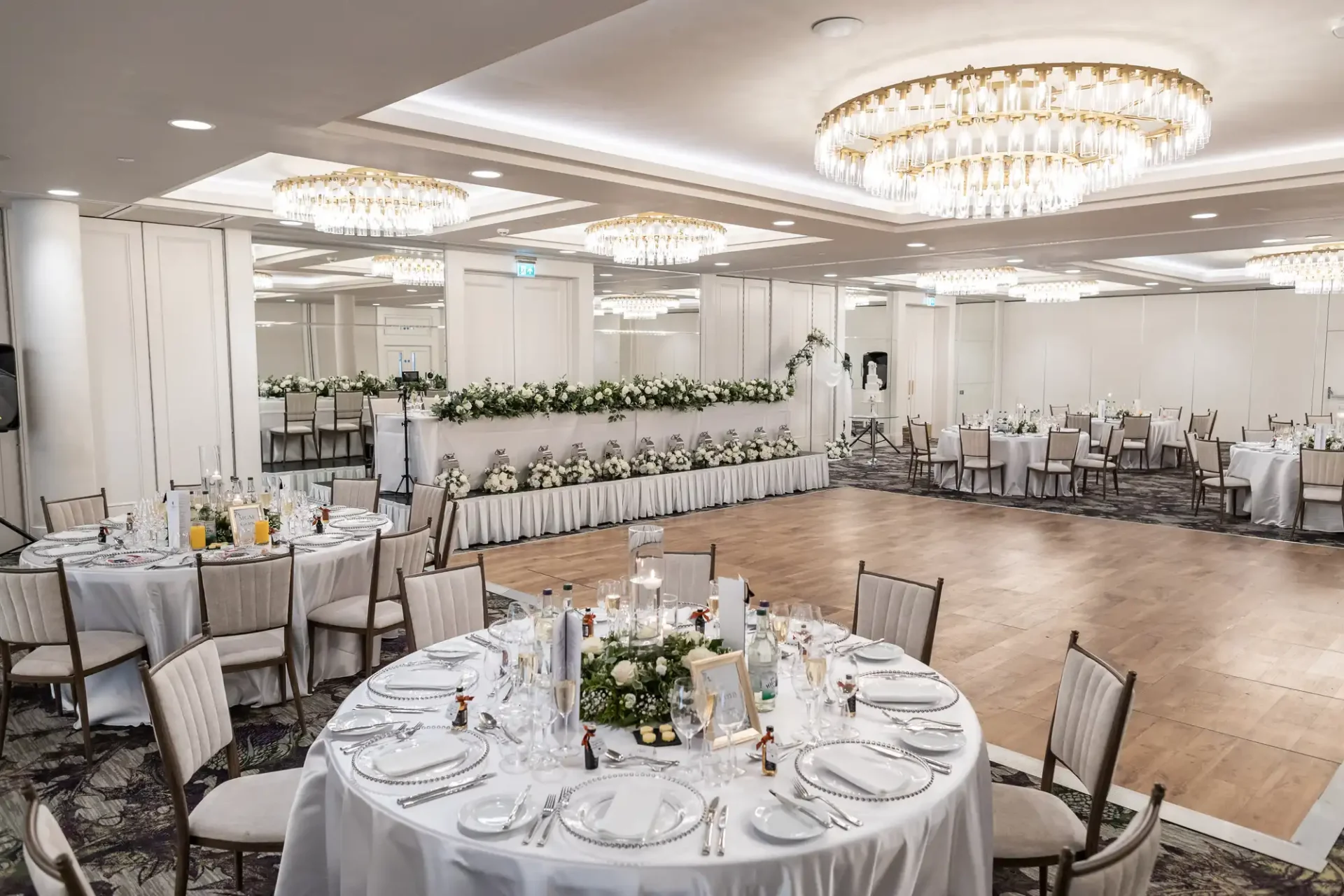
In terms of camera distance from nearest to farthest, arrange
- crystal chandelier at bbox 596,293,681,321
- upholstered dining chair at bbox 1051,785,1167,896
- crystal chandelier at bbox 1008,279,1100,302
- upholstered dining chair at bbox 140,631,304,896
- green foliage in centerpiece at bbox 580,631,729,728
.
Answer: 1. upholstered dining chair at bbox 1051,785,1167,896
2. green foliage in centerpiece at bbox 580,631,729,728
3. upholstered dining chair at bbox 140,631,304,896
4. crystal chandelier at bbox 596,293,681,321
5. crystal chandelier at bbox 1008,279,1100,302

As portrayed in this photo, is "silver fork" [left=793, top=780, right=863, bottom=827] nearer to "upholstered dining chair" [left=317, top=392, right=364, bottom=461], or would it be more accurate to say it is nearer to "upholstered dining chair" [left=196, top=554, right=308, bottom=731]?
"upholstered dining chair" [left=196, top=554, right=308, bottom=731]

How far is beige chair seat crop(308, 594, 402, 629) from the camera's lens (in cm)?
464

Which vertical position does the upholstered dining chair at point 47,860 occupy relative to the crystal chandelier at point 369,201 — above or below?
below

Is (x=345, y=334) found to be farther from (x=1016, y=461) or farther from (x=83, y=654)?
(x=1016, y=461)

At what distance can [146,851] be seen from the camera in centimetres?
324

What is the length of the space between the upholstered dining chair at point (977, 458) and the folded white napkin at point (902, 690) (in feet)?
31.7

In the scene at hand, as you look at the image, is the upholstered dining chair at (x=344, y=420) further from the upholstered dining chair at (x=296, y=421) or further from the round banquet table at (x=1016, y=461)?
the round banquet table at (x=1016, y=461)

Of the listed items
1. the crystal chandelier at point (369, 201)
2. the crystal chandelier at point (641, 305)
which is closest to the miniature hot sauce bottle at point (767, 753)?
the crystal chandelier at point (369, 201)

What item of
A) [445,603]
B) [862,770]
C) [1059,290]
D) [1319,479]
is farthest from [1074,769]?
[1059,290]

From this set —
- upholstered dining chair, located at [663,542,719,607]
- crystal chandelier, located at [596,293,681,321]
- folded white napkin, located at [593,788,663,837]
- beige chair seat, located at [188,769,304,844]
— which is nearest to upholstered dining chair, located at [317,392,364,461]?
crystal chandelier, located at [596,293,681,321]

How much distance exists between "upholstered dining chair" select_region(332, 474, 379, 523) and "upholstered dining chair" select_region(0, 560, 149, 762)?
2.84 meters

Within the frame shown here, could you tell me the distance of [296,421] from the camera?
11539 millimetres

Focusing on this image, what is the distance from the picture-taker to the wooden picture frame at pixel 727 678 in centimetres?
219

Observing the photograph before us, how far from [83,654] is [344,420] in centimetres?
837
